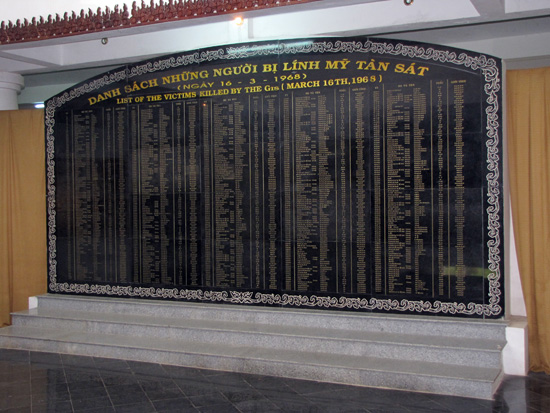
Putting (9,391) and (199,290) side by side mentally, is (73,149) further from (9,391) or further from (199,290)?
(9,391)

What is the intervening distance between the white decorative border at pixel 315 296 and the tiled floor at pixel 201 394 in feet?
3.09

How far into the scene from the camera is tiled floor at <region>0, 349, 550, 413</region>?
14.6 ft

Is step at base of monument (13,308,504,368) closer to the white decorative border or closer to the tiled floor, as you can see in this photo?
the white decorative border

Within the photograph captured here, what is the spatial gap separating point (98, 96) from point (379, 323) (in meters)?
3.90

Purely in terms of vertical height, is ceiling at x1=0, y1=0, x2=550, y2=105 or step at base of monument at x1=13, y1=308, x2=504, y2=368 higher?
ceiling at x1=0, y1=0, x2=550, y2=105

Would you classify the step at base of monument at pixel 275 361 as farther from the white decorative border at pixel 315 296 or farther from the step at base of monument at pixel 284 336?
the white decorative border at pixel 315 296

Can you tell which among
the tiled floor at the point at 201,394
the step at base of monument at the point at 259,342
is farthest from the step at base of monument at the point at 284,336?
the tiled floor at the point at 201,394

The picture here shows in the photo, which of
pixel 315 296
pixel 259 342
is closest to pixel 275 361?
pixel 259 342

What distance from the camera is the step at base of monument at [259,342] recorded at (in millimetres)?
4789

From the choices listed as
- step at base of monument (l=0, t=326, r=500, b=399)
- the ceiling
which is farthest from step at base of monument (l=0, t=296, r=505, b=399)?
the ceiling

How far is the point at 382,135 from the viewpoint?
219 inches

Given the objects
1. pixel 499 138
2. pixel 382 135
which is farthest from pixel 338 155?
pixel 499 138

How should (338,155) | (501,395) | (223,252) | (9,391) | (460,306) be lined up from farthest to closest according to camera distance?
1. (223,252)
2. (338,155)
3. (460,306)
4. (9,391)
5. (501,395)

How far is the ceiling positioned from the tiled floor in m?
3.16
